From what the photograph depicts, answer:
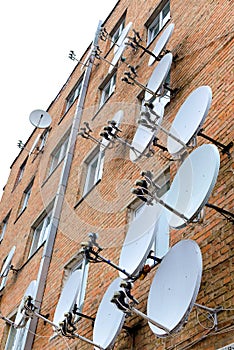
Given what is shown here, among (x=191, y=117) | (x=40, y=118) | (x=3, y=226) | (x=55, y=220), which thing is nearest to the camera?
(x=191, y=117)

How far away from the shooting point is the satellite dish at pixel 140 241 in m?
5.66

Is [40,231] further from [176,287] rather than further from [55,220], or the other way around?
[176,287]

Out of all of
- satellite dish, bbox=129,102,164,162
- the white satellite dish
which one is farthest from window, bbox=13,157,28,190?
satellite dish, bbox=129,102,164,162

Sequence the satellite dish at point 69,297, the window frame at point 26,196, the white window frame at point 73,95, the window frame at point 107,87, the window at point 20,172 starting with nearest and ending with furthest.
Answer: the satellite dish at point 69,297, the window frame at point 107,87, the white window frame at point 73,95, the window frame at point 26,196, the window at point 20,172

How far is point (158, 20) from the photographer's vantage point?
1179cm

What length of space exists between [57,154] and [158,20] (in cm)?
516

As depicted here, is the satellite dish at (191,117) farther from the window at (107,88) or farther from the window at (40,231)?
the window at (40,231)

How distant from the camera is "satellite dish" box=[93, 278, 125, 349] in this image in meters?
5.80

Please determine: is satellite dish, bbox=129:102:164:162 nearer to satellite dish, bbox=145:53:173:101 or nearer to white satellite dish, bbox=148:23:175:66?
satellite dish, bbox=145:53:173:101

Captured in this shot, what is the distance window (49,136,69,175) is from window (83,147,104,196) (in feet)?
8.60

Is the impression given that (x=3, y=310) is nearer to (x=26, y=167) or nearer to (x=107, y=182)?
(x=107, y=182)

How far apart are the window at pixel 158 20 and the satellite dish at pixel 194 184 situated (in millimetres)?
6631

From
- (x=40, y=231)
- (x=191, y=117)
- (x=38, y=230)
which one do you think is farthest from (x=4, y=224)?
(x=191, y=117)

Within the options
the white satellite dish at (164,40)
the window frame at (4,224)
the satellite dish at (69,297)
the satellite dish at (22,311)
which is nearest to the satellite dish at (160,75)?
the white satellite dish at (164,40)
